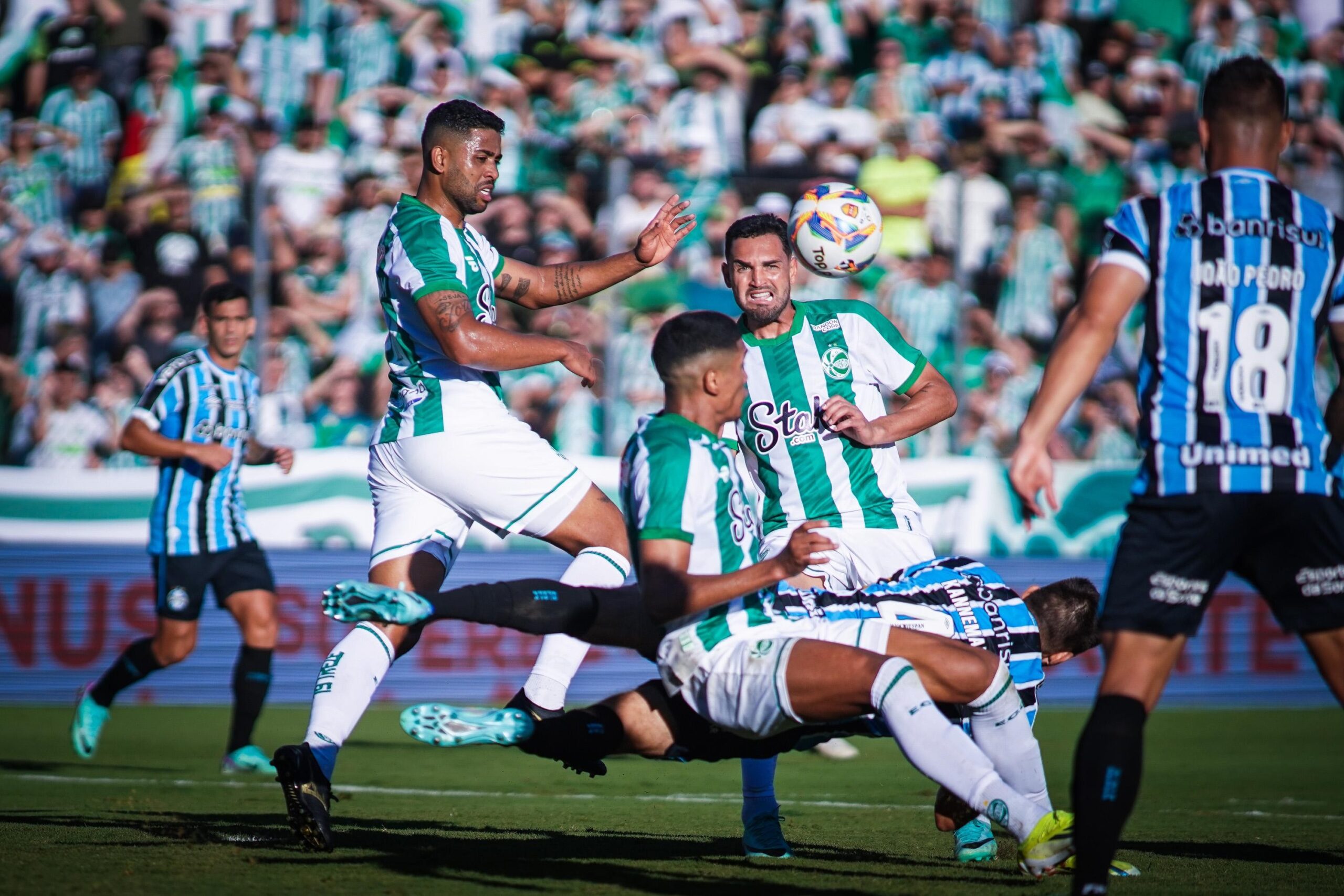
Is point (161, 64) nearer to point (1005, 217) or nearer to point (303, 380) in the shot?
point (303, 380)

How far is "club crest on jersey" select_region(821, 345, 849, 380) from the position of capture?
6.46m

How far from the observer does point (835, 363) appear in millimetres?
6480

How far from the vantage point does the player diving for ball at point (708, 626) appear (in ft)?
15.2

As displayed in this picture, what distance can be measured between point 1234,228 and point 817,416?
2415mm

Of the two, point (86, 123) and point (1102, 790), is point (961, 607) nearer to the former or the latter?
point (1102, 790)

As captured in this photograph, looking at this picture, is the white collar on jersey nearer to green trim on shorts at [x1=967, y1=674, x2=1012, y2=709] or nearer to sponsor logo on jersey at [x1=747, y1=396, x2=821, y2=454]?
green trim on shorts at [x1=967, y1=674, x2=1012, y2=709]

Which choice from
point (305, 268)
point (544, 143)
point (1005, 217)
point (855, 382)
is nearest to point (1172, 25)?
point (1005, 217)

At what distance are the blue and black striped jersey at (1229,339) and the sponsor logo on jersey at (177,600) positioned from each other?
6476mm

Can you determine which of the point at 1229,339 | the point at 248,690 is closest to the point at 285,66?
the point at 248,690

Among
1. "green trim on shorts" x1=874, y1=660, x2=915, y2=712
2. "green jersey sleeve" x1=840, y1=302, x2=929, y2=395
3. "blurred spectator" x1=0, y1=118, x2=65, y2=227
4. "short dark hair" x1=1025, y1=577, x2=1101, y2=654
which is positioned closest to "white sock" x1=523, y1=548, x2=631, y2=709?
"green trim on shorts" x1=874, y1=660, x2=915, y2=712

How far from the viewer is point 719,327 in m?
4.85

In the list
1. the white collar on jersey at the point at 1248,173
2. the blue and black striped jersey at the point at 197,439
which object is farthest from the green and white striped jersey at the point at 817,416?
the blue and black striped jersey at the point at 197,439

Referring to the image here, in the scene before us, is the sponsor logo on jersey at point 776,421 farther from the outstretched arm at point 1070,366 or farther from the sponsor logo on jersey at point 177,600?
the sponsor logo on jersey at point 177,600

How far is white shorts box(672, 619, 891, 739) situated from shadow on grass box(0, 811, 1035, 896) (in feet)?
1.71
